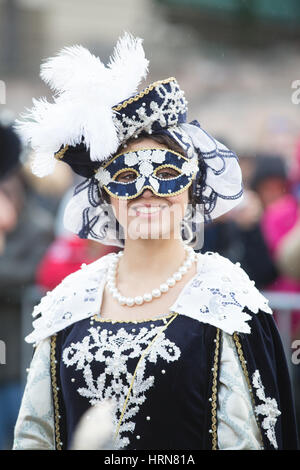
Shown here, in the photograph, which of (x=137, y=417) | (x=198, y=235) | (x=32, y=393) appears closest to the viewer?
(x=137, y=417)

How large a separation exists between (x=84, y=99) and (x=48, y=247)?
2.55m

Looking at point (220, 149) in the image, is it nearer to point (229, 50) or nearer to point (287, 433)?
point (287, 433)

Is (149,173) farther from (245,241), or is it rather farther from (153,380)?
(245,241)

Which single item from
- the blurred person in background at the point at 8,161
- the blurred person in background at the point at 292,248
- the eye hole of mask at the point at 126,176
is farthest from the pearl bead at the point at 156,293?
the blurred person in background at the point at 8,161

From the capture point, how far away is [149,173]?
126 inches

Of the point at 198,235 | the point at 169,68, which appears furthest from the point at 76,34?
the point at 198,235

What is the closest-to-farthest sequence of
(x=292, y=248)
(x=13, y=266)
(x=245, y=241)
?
(x=292, y=248) < (x=245, y=241) < (x=13, y=266)

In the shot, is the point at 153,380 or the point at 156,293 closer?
the point at 153,380

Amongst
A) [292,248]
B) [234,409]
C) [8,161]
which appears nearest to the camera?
[234,409]

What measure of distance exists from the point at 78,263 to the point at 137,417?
233cm

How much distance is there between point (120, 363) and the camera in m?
3.14

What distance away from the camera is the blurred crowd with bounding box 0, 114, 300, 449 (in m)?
5.26

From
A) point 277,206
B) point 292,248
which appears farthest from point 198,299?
point 277,206

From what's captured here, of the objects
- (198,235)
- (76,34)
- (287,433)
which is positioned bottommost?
(287,433)
